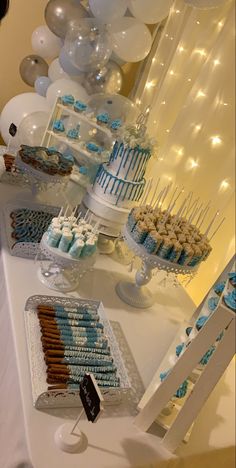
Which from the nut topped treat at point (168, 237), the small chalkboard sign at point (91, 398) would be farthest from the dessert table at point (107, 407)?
the nut topped treat at point (168, 237)

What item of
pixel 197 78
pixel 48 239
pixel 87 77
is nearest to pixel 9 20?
pixel 87 77

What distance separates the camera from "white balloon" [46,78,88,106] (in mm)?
1928

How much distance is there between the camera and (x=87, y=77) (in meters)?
1.96

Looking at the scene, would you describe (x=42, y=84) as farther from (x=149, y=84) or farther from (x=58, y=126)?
(x=149, y=84)

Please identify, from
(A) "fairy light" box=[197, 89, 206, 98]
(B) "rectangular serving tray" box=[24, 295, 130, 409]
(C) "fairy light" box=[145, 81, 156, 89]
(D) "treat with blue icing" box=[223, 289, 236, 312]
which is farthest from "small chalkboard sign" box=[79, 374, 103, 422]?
(C) "fairy light" box=[145, 81, 156, 89]

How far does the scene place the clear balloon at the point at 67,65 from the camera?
1.89 metres

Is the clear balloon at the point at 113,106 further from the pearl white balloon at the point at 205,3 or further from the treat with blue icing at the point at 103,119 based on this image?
the pearl white balloon at the point at 205,3

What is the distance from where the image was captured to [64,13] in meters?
1.88

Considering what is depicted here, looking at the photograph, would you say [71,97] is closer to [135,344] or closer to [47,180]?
[47,180]

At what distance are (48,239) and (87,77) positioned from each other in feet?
3.34

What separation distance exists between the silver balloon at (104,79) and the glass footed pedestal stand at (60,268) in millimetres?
951

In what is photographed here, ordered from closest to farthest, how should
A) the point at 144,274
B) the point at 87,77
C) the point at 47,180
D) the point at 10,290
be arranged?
the point at 10,290 < the point at 144,274 < the point at 47,180 < the point at 87,77

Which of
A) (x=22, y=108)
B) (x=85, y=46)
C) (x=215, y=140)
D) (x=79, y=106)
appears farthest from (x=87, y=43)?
(x=215, y=140)

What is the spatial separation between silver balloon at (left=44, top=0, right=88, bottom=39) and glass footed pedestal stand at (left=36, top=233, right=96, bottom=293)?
43.5 inches
